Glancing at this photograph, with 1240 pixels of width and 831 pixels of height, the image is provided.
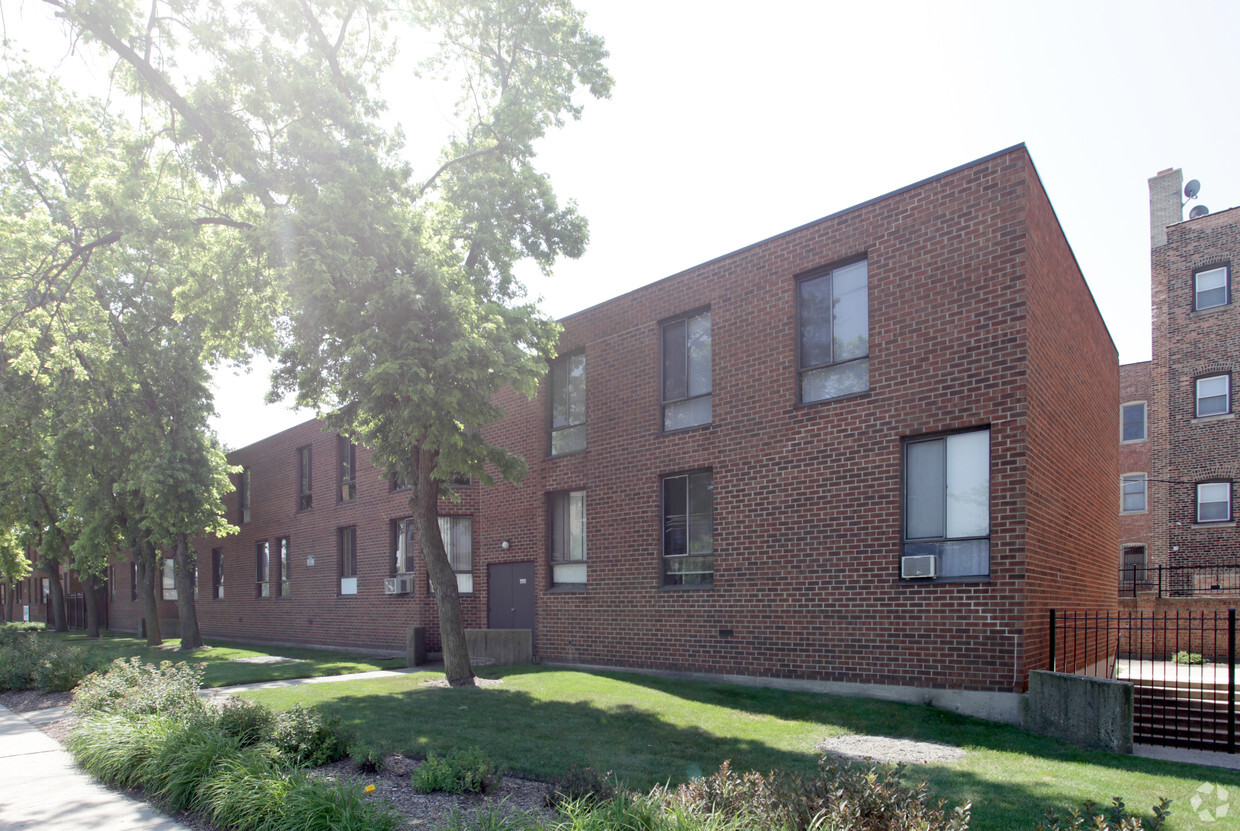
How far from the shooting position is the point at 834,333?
1237 centimetres

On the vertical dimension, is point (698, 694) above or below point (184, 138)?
below

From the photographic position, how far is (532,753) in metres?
7.94

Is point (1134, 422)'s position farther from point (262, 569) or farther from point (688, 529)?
Answer: point (262, 569)

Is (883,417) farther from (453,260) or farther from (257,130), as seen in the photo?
(257,130)

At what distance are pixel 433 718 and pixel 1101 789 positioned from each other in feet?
23.9

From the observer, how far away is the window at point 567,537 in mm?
16578

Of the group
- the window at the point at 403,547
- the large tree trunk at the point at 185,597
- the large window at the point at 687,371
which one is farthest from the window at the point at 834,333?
the large tree trunk at the point at 185,597

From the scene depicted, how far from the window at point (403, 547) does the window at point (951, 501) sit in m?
14.0

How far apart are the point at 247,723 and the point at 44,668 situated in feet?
30.4

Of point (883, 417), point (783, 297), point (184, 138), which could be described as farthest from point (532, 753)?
point (184, 138)

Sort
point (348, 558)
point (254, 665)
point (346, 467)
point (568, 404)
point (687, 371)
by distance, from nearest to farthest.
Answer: point (687, 371), point (568, 404), point (254, 665), point (348, 558), point (346, 467)

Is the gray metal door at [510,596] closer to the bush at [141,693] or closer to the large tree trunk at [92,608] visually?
the bush at [141,693]

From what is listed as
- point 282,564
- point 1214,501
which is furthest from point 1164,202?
point 282,564

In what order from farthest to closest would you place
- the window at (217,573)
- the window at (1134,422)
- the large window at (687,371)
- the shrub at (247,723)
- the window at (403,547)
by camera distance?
1. the window at (217,573)
2. the window at (1134,422)
3. the window at (403,547)
4. the large window at (687,371)
5. the shrub at (247,723)
